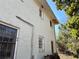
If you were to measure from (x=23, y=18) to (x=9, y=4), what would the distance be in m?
1.41

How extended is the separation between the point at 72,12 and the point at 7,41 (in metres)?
4.59

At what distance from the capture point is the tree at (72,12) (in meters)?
7.24

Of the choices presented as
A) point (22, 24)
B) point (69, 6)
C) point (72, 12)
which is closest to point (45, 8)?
point (69, 6)

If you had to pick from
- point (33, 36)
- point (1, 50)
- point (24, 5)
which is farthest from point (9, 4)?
point (33, 36)

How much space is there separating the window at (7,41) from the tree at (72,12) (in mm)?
3542

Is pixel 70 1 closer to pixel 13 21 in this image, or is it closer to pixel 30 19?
pixel 30 19

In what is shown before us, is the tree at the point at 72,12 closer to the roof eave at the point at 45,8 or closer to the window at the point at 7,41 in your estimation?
the roof eave at the point at 45,8

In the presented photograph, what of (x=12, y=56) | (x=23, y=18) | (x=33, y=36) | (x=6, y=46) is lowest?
(x=12, y=56)

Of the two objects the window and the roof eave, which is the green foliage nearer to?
the roof eave

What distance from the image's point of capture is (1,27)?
17.5 ft

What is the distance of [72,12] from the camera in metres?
7.78

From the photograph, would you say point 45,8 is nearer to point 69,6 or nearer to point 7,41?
point 69,6

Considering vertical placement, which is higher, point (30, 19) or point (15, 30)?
point (30, 19)

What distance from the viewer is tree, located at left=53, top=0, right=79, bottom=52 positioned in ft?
23.7
